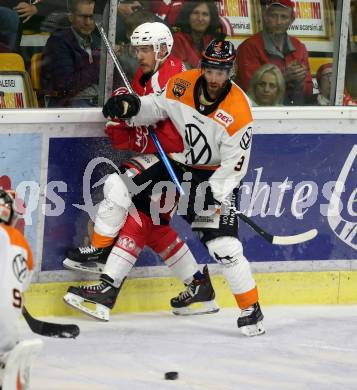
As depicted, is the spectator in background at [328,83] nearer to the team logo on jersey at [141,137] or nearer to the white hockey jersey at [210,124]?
the white hockey jersey at [210,124]

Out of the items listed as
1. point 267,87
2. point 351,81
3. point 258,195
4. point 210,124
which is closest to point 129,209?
point 210,124

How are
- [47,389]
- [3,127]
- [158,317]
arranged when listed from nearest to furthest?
1. [47,389]
2. [3,127]
3. [158,317]

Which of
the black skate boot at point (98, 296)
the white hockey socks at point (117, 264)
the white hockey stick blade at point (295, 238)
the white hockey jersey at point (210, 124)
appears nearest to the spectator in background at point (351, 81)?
the white hockey stick blade at point (295, 238)

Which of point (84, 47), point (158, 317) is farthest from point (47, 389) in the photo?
point (84, 47)

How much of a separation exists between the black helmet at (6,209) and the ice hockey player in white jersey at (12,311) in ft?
0.10

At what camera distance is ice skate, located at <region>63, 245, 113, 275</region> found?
635cm

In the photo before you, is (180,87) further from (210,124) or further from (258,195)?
(258,195)

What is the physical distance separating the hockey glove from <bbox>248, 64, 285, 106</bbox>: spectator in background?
812mm

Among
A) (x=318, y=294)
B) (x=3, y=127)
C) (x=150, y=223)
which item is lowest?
(x=318, y=294)

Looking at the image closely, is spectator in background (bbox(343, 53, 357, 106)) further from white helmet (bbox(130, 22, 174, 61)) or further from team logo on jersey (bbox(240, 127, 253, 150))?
white helmet (bbox(130, 22, 174, 61))

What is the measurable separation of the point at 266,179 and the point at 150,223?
0.72 meters

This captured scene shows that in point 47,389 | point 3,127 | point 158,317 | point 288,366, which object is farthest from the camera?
point 158,317

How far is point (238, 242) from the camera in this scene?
20.3ft

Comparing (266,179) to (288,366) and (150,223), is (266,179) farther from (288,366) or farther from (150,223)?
(288,366)
